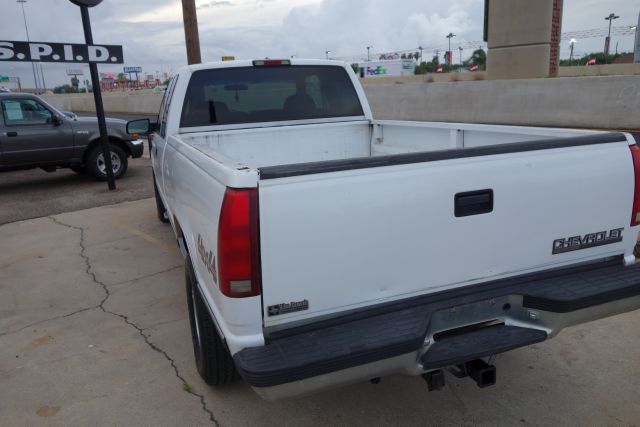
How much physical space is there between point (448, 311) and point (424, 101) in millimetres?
15863

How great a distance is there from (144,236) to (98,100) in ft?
13.3

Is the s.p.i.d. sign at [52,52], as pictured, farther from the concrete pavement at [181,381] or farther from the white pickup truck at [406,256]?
the white pickup truck at [406,256]

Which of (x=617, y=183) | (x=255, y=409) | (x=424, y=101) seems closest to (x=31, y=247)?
(x=255, y=409)

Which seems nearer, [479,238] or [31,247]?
[479,238]

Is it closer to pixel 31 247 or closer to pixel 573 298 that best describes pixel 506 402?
pixel 573 298

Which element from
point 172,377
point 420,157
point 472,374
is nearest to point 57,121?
point 172,377

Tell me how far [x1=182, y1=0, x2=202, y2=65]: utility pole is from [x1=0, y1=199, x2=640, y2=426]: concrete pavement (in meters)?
7.83

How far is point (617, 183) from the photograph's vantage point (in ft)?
8.43

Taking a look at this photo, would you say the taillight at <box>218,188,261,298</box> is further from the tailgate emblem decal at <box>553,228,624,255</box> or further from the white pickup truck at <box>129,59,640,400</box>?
the tailgate emblem decal at <box>553,228,624,255</box>

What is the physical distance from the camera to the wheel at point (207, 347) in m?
2.87

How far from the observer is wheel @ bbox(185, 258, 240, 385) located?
2.87 metres

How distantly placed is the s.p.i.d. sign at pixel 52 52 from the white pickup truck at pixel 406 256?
7.85 m

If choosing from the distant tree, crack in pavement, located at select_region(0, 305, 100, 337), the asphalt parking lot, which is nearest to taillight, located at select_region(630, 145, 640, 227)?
the asphalt parking lot

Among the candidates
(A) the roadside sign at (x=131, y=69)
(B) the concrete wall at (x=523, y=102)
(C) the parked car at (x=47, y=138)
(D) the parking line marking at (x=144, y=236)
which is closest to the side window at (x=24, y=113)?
(C) the parked car at (x=47, y=138)
